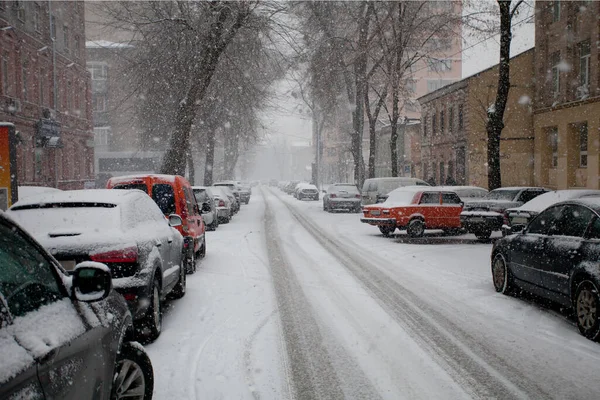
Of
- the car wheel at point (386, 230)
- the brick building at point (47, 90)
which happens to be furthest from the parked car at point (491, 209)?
the brick building at point (47, 90)

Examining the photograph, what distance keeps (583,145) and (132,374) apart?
27.4 meters

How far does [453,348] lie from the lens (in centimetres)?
592

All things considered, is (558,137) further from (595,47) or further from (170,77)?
(170,77)

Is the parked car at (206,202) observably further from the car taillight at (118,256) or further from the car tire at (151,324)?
the car taillight at (118,256)

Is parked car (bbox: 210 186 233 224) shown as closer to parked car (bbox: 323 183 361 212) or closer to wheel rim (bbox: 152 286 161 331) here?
parked car (bbox: 323 183 361 212)

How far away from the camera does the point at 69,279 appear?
3.10 metres

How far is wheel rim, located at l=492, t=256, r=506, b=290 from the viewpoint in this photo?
8.94 m

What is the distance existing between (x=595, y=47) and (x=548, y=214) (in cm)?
2019

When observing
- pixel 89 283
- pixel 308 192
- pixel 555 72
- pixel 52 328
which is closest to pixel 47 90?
pixel 308 192

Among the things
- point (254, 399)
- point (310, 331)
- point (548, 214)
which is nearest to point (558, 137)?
point (548, 214)

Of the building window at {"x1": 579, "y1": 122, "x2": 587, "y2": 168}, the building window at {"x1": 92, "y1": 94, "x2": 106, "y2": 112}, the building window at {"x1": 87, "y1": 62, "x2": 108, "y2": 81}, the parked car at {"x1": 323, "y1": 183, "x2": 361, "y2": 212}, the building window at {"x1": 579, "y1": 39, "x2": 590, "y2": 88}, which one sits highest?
the building window at {"x1": 87, "y1": 62, "x2": 108, "y2": 81}

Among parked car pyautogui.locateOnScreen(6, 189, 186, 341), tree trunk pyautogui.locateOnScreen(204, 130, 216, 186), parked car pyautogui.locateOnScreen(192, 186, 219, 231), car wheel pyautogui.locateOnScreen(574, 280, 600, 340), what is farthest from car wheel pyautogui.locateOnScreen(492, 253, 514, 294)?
tree trunk pyautogui.locateOnScreen(204, 130, 216, 186)

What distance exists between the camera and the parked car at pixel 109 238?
555cm

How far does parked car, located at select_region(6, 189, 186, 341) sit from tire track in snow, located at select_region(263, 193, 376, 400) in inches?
62.8
